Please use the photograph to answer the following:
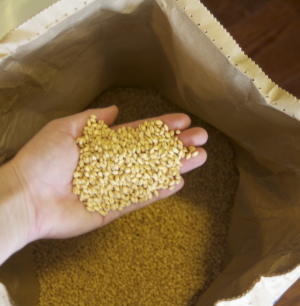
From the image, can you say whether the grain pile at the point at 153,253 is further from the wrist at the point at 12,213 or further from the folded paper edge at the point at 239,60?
the folded paper edge at the point at 239,60

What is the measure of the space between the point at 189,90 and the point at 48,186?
433 millimetres

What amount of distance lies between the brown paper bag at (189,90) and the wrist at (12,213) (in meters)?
0.12

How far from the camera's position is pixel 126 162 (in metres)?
0.92

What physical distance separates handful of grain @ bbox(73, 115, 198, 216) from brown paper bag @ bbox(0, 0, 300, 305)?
16cm

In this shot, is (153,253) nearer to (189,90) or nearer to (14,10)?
(189,90)

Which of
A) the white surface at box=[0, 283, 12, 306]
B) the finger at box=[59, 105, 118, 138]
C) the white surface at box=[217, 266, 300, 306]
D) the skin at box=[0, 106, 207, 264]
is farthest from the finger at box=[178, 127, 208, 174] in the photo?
the white surface at box=[0, 283, 12, 306]

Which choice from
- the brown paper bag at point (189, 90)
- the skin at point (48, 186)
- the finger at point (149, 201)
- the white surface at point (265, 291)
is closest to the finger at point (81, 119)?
the skin at point (48, 186)

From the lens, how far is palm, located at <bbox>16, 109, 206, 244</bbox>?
87 cm

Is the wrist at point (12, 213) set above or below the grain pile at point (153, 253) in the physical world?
above

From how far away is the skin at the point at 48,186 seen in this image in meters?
0.83

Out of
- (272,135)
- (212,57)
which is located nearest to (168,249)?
(272,135)

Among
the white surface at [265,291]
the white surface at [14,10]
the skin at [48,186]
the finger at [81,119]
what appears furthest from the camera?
the white surface at [14,10]

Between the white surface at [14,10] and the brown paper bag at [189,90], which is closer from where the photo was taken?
Answer: the brown paper bag at [189,90]

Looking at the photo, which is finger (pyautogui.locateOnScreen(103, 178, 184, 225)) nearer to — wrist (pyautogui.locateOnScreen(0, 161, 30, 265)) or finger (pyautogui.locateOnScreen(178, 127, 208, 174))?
finger (pyautogui.locateOnScreen(178, 127, 208, 174))
